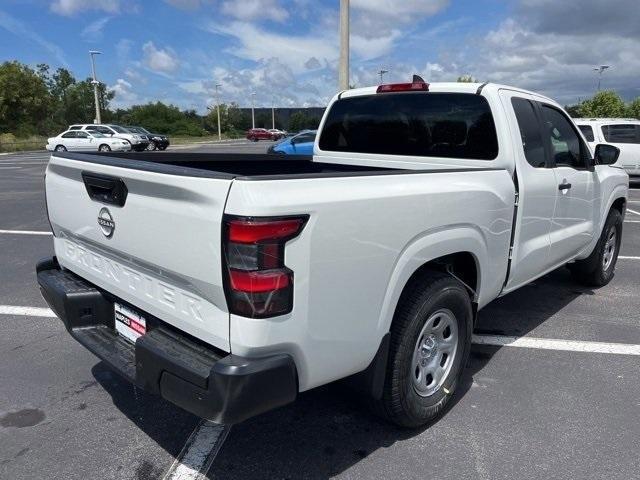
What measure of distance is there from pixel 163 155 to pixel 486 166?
2.40m

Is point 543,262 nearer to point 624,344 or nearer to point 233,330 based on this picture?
point 624,344

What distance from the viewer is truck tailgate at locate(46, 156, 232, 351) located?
210cm

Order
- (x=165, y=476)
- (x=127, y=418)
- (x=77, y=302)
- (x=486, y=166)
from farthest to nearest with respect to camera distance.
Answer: (x=486, y=166), (x=127, y=418), (x=77, y=302), (x=165, y=476)

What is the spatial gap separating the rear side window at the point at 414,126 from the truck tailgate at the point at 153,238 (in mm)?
2224

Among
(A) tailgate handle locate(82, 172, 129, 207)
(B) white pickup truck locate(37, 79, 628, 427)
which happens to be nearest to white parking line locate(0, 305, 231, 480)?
(B) white pickup truck locate(37, 79, 628, 427)

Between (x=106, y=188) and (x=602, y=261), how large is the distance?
4.92 m

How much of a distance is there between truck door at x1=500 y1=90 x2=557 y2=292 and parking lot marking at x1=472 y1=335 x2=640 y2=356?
582mm

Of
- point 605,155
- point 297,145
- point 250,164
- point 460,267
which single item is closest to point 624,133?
point 605,155

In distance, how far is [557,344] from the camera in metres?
4.21

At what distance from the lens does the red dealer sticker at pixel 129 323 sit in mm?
2617

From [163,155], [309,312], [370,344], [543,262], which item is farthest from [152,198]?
[543,262]

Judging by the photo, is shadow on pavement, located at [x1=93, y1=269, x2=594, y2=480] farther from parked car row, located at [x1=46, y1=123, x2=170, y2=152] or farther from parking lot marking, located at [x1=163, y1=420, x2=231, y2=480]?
parked car row, located at [x1=46, y1=123, x2=170, y2=152]

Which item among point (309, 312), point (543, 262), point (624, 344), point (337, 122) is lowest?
point (624, 344)

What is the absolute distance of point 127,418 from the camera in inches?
122
